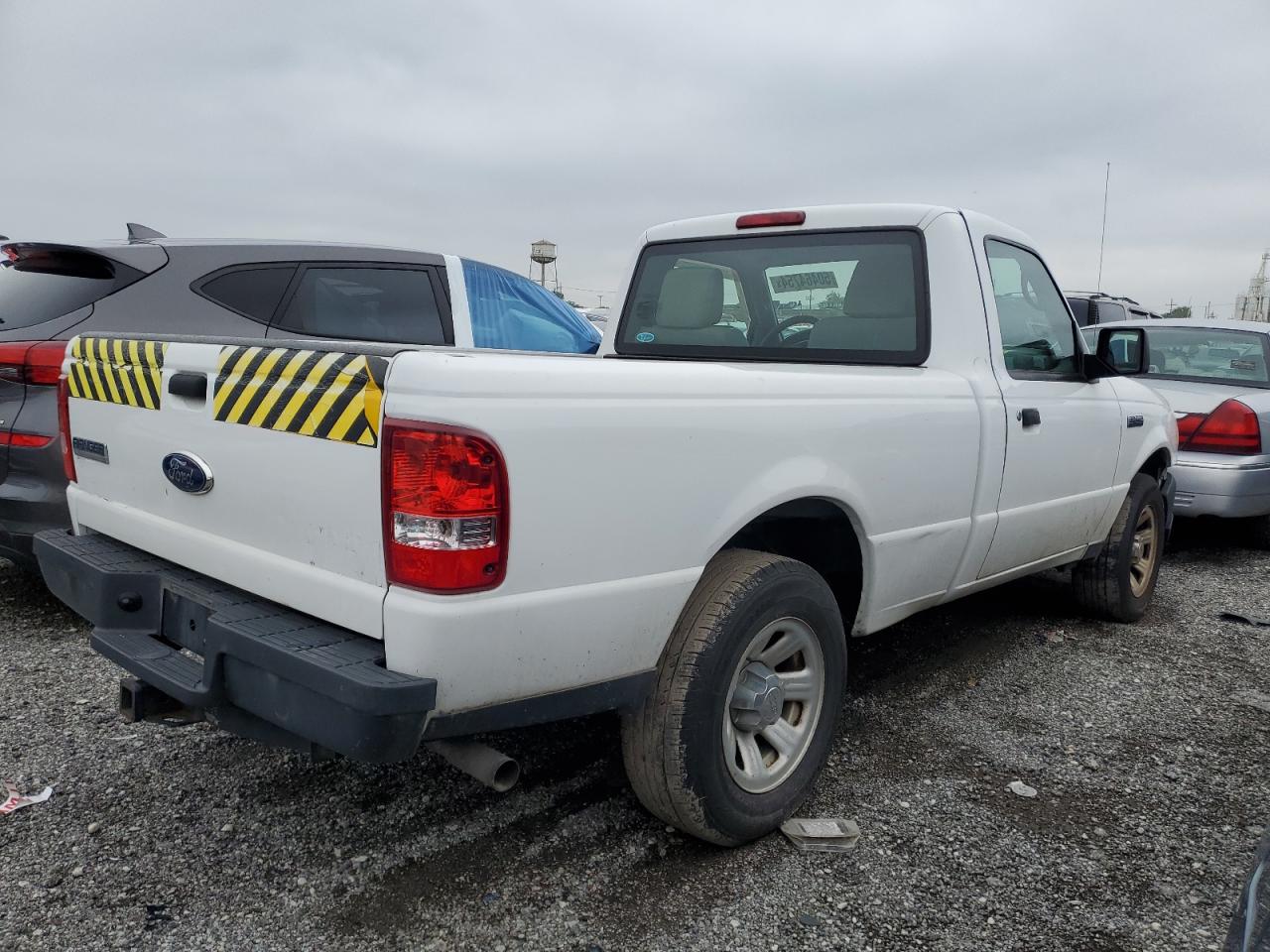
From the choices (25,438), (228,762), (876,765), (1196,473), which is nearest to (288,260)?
(25,438)

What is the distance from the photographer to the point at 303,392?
2.05m

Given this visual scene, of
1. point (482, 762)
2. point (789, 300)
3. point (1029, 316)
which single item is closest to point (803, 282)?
point (789, 300)

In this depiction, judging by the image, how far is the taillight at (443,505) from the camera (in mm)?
1829

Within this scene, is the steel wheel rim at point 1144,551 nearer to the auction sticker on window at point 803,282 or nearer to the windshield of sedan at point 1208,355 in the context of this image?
the windshield of sedan at point 1208,355

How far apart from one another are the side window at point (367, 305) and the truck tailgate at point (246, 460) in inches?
72.7

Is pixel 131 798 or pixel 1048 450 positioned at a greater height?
pixel 1048 450

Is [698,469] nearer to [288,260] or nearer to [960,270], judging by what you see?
[960,270]

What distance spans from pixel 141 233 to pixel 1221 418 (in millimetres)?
6396

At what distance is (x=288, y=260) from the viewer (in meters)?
Result: 4.62

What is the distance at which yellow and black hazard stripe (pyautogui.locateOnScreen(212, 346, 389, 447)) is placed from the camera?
1.91 meters

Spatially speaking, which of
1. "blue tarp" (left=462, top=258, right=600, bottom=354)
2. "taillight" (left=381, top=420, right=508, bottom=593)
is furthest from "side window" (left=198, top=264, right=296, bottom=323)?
"taillight" (left=381, top=420, right=508, bottom=593)

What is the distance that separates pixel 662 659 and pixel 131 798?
1707 mm

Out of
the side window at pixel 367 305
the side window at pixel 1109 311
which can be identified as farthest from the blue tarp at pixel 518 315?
the side window at pixel 1109 311

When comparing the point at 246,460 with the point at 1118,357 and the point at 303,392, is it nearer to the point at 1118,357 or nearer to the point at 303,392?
the point at 303,392
